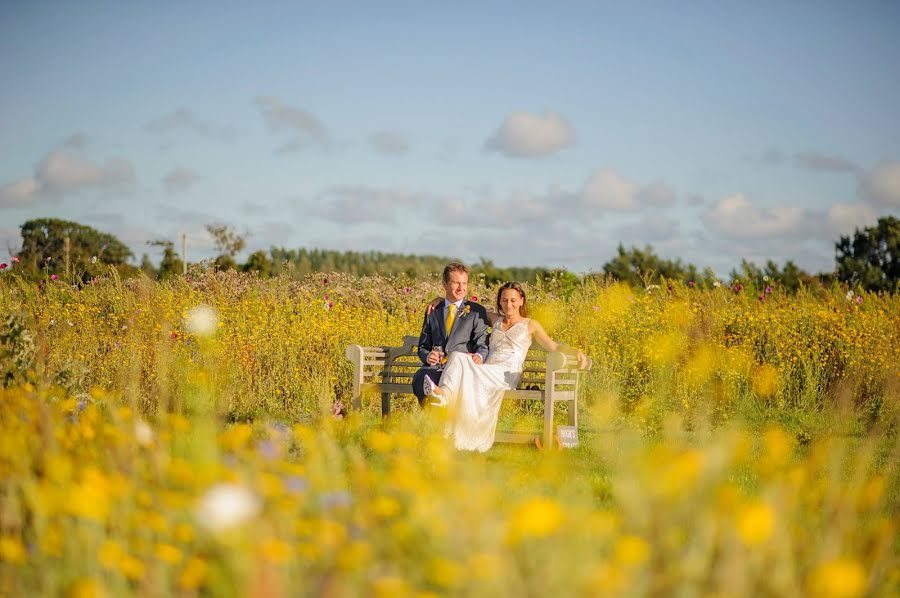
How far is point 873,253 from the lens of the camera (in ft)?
105

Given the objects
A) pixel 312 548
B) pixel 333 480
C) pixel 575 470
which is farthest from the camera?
pixel 575 470

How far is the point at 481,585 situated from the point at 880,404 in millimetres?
7116

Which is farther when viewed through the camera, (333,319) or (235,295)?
(235,295)

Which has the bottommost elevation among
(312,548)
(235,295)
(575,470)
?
(575,470)

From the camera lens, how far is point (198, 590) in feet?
9.00

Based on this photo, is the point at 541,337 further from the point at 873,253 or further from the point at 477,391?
the point at 873,253

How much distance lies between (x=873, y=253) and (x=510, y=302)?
29674 mm

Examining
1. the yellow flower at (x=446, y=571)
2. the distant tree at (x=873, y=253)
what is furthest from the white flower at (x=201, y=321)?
the distant tree at (x=873, y=253)

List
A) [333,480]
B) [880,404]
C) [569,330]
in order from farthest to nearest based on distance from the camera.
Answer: [569,330] → [880,404] → [333,480]

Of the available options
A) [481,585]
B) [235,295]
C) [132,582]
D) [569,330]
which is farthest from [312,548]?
[235,295]

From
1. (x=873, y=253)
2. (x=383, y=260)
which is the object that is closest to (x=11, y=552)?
(x=873, y=253)

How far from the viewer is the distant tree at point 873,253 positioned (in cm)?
3053

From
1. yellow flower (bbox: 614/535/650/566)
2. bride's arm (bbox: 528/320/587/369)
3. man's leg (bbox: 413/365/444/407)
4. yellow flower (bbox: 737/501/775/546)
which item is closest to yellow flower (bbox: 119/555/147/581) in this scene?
yellow flower (bbox: 614/535/650/566)

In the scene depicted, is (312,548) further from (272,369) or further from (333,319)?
(333,319)
